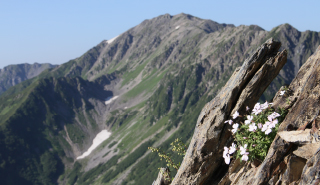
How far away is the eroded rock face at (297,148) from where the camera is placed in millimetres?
10398

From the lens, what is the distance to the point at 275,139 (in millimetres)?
11727

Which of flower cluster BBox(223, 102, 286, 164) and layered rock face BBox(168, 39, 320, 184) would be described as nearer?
layered rock face BBox(168, 39, 320, 184)

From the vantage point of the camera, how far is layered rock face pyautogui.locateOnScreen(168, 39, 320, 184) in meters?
11.0

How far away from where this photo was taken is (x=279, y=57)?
14750 mm

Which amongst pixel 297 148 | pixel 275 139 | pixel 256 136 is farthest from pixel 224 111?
pixel 297 148

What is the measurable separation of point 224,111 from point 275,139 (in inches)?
143

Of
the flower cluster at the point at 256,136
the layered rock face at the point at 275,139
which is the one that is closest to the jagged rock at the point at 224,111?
the layered rock face at the point at 275,139

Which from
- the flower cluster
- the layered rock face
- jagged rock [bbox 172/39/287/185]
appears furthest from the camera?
jagged rock [bbox 172/39/287/185]

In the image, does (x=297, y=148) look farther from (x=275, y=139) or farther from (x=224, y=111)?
(x=224, y=111)

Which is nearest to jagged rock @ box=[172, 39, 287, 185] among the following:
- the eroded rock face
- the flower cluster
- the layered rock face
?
the layered rock face

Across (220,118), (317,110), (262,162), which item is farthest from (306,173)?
(220,118)

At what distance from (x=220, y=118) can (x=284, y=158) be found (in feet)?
13.5

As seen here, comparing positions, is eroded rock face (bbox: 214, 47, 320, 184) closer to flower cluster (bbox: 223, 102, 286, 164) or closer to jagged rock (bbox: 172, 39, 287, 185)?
flower cluster (bbox: 223, 102, 286, 164)

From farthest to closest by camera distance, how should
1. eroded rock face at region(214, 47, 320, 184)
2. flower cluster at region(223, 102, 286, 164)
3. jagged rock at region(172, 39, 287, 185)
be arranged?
jagged rock at region(172, 39, 287, 185) < flower cluster at region(223, 102, 286, 164) < eroded rock face at region(214, 47, 320, 184)
